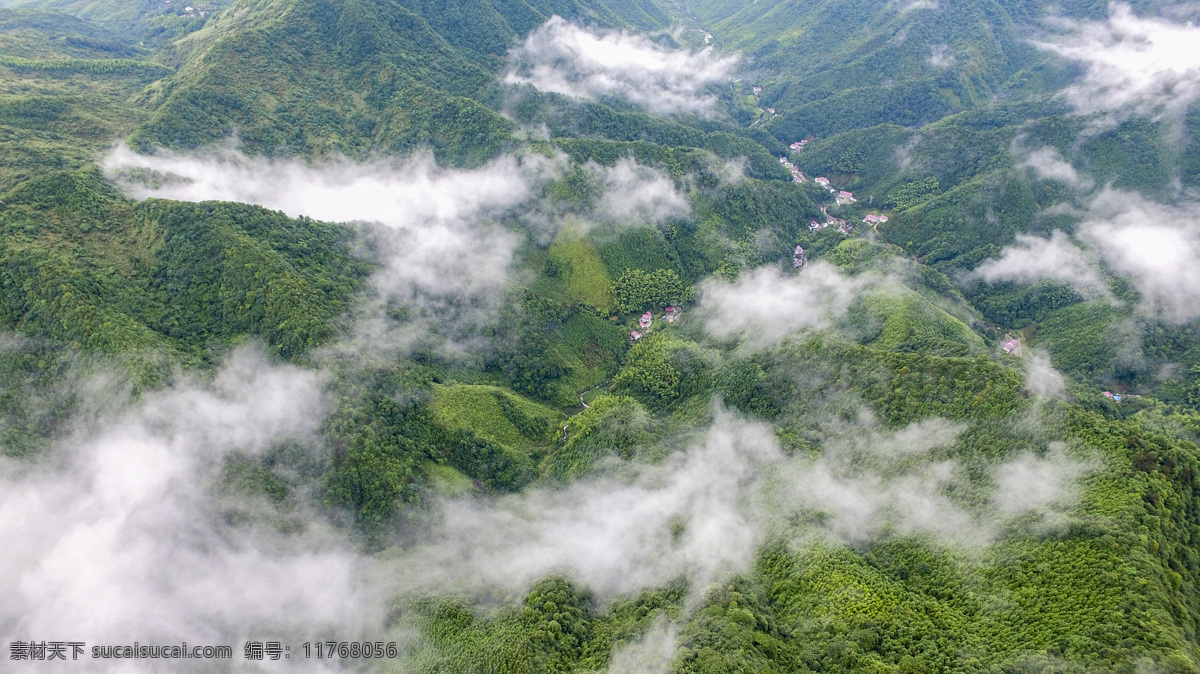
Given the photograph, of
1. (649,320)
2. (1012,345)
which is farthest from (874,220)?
(649,320)

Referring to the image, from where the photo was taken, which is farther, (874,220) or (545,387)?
(874,220)

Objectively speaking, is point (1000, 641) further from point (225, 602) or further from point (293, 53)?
point (293, 53)

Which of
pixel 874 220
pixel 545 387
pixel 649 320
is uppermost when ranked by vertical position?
pixel 874 220

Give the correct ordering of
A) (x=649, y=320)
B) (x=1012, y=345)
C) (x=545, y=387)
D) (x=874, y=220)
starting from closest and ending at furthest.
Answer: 1. (x=545, y=387)
2. (x=1012, y=345)
3. (x=649, y=320)
4. (x=874, y=220)

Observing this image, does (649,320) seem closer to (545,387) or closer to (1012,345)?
(545,387)

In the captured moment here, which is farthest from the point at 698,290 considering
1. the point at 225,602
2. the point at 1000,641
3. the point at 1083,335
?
the point at 225,602

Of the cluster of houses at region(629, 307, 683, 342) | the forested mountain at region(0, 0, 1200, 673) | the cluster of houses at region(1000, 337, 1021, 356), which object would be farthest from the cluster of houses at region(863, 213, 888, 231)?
the cluster of houses at region(629, 307, 683, 342)
